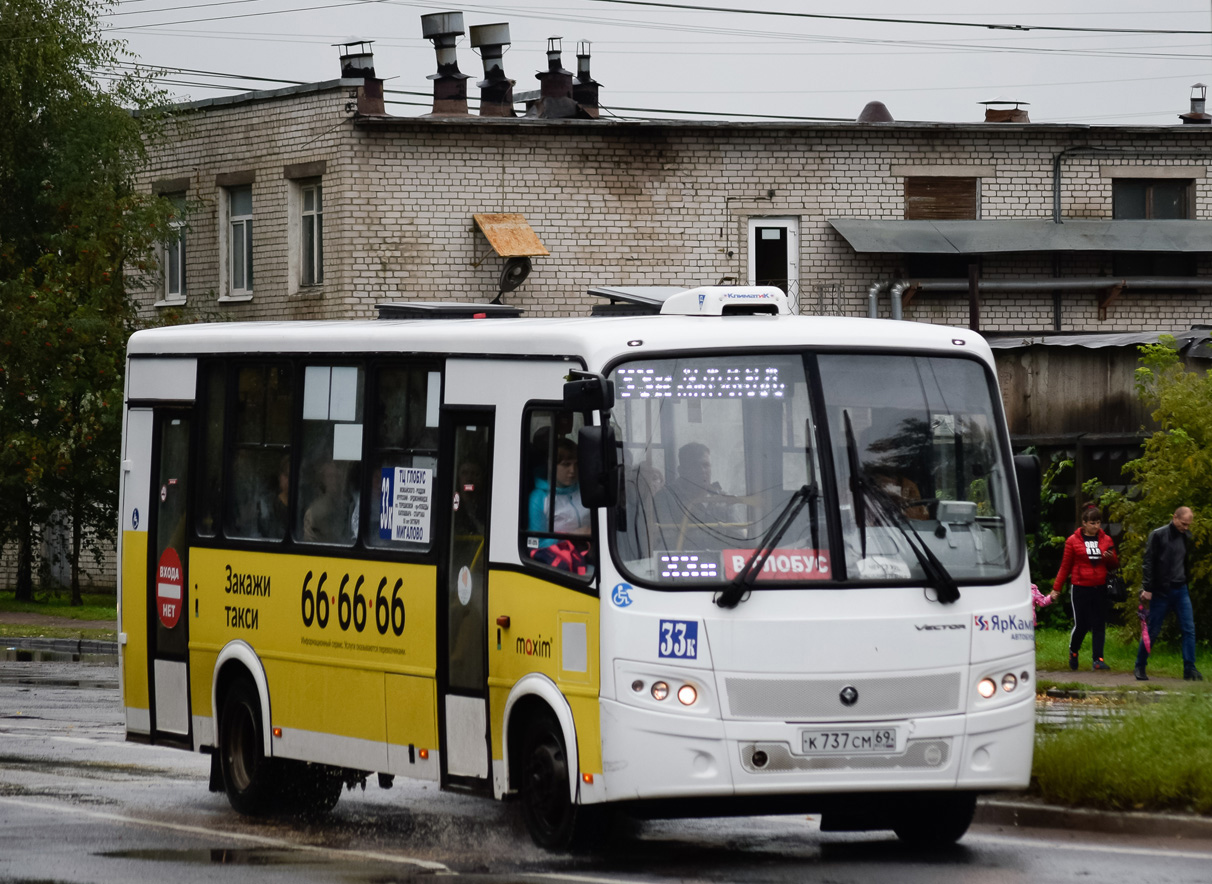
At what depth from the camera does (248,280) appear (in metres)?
36.2

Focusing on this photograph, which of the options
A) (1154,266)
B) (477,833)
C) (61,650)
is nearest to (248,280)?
(61,650)

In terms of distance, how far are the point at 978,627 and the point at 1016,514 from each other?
0.72 metres

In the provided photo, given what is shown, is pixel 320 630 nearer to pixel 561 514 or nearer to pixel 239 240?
pixel 561 514

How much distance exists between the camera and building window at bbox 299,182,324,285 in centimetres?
3466

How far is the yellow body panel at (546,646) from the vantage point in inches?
379

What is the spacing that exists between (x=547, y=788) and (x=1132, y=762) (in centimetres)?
316

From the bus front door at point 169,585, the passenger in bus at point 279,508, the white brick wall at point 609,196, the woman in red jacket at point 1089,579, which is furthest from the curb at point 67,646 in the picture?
the passenger in bus at point 279,508

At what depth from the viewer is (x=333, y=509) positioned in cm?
1177

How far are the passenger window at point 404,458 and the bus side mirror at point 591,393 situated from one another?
1532mm

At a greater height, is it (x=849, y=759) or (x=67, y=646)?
(x=849, y=759)

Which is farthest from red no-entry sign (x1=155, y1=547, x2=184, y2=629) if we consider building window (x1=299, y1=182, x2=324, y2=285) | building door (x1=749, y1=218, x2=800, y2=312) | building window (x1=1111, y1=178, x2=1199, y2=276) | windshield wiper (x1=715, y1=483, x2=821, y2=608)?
building window (x1=1111, y1=178, x2=1199, y2=276)

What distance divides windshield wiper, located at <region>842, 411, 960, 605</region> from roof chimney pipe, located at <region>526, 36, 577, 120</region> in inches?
1136

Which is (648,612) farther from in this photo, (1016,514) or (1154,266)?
(1154,266)

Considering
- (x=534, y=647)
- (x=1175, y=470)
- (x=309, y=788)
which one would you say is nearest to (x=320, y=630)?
(x=309, y=788)
